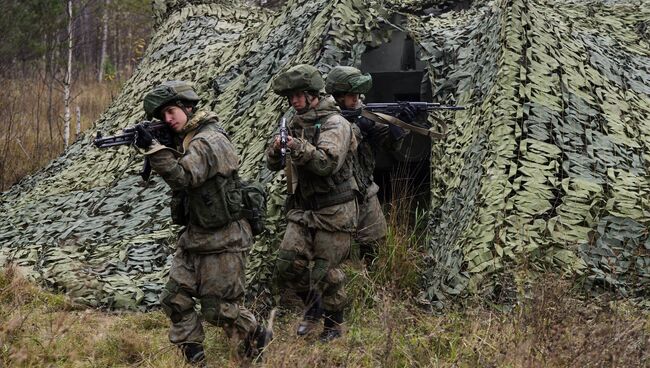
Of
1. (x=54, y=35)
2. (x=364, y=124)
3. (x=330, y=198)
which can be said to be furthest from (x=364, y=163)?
(x=54, y=35)

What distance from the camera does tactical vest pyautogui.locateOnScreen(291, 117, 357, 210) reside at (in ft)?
17.7

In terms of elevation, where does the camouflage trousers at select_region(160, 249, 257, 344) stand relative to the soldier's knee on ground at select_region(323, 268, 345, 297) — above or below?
above

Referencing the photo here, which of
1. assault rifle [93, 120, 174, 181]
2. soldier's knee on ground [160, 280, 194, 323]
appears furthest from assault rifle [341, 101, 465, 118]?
soldier's knee on ground [160, 280, 194, 323]

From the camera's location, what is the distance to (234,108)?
788cm

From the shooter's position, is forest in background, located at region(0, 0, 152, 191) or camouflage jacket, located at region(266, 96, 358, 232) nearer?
camouflage jacket, located at region(266, 96, 358, 232)

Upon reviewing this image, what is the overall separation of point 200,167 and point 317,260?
127cm

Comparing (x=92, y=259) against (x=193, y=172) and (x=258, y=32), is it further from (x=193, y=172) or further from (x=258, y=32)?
(x=258, y=32)

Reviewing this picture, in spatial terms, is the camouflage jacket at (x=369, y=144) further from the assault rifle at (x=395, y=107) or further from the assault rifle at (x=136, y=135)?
the assault rifle at (x=136, y=135)

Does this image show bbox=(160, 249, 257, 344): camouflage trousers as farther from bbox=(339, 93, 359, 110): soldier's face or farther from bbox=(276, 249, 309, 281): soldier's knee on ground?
bbox=(339, 93, 359, 110): soldier's face

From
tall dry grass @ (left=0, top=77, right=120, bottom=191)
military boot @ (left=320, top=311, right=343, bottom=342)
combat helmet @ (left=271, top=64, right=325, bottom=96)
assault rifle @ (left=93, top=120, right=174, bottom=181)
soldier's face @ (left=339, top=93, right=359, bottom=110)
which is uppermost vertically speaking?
combat helmet @ (left=271, top=64, right=325, bottom=96)

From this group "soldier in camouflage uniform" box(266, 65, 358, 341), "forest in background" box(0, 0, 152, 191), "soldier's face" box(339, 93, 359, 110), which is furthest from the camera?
"forest in background" box(0, 0, 152, 191)

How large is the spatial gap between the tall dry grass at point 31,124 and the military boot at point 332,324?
6.43 metres

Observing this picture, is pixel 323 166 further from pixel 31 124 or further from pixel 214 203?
pixel 31 124

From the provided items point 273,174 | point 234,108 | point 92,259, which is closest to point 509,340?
point 273,174
